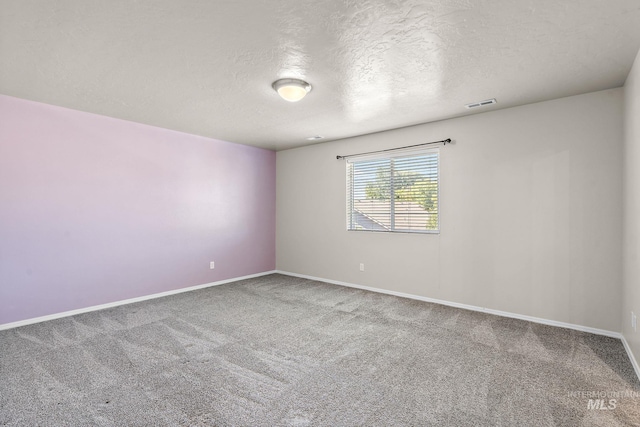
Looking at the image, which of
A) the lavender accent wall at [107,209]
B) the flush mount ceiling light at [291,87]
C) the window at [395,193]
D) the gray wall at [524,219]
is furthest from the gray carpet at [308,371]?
the flush mount ceiling light at [291,87]

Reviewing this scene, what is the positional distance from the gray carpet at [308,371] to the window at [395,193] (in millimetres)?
1311

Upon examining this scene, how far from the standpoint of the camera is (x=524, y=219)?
3.51m

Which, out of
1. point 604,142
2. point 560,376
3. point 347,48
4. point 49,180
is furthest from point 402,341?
point 49,180

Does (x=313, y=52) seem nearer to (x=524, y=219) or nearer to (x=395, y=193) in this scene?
(x=395, y=193)

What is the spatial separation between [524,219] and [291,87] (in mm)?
2940

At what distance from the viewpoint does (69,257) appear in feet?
12.1

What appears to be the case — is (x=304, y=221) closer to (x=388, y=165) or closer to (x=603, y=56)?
(x=388, y=165)

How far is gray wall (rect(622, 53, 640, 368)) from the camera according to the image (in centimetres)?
235

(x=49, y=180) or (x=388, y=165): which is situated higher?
(x=388, y=165)

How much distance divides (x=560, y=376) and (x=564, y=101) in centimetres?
270

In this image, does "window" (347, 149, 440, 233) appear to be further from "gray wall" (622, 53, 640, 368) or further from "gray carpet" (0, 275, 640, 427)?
"gray wall" (622, 53, 640, 368)

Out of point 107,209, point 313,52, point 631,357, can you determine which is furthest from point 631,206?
point 107,209

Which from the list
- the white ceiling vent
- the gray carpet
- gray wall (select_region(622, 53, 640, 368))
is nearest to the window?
the white ceiling vent

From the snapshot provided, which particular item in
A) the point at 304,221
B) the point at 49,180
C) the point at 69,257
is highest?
the point at 49,180
